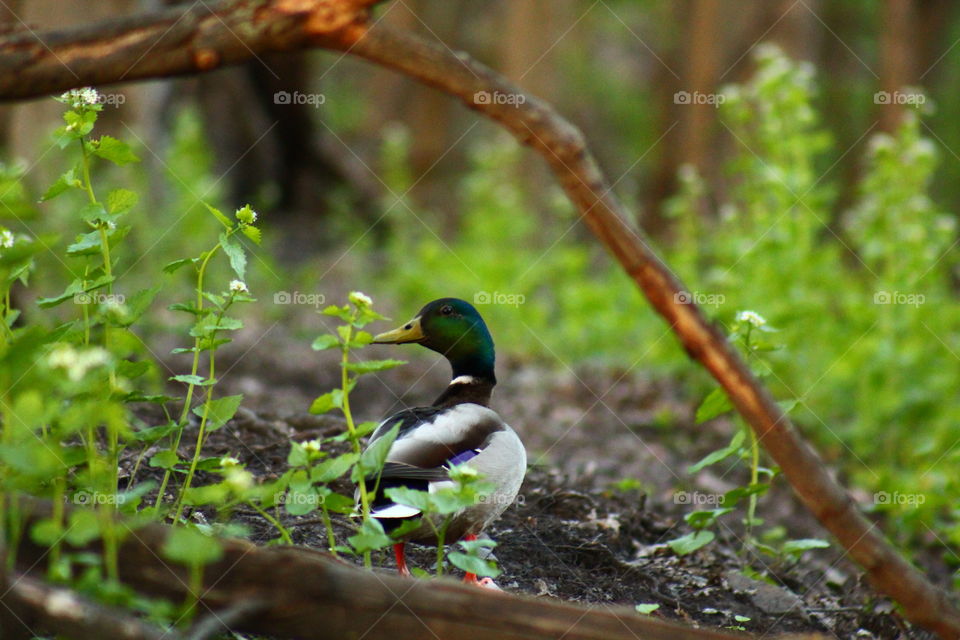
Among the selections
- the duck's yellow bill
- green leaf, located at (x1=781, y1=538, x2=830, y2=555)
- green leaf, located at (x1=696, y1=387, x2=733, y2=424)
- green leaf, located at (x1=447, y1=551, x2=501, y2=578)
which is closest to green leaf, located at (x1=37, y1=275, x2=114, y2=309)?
the duck's yellow bill

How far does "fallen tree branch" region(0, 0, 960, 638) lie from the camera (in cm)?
259

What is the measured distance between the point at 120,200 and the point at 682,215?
5187mm

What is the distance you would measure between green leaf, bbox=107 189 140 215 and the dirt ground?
959mm

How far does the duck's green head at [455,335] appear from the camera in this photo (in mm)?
3426

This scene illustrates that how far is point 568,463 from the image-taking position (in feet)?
17.7

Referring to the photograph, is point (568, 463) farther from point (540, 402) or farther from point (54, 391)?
point (54, 391)

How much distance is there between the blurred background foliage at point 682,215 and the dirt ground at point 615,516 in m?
0.53

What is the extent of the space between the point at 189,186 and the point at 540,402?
8.97 feet

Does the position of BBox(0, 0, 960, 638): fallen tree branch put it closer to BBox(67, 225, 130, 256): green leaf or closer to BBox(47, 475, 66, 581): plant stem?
BBox(67, 225, 130, 256): green leaf

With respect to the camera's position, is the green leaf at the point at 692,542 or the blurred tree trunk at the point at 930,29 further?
the blurred tree trunk at the point at 930,29

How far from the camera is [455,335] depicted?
11.3 feet

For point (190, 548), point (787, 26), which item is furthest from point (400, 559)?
point (787, 26)

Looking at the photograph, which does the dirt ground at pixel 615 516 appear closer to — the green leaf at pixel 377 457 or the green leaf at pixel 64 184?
the green leaf at pixel 377 457

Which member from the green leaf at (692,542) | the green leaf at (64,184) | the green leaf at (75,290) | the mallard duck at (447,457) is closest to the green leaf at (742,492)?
the green leaf at (692,542)
